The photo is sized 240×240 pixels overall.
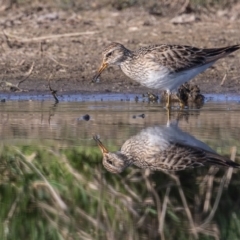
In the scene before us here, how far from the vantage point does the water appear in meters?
6.82

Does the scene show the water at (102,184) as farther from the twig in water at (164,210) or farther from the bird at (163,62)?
the bird at (163,62)

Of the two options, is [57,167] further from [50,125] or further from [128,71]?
[128,71]

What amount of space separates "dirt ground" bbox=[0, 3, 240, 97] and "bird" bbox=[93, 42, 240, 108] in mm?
1218

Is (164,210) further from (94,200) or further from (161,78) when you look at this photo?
(161,78)

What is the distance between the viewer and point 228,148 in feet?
28.8

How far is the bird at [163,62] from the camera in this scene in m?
11.1

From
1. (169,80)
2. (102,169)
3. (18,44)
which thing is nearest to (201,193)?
(102,169)

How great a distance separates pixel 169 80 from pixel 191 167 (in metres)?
3.07

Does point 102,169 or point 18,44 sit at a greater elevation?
point 18,44

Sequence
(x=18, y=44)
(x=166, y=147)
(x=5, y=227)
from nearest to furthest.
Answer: (x=5, y=227)
(x=166, y=147)
(x=18, y=44)

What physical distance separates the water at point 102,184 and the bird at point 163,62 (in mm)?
423

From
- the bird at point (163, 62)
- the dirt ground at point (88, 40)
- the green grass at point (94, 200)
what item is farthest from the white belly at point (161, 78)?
the green grass at point (94, 200)

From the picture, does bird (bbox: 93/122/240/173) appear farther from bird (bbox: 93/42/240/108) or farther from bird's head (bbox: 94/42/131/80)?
bird's head (bbox: 94/42/131/80)

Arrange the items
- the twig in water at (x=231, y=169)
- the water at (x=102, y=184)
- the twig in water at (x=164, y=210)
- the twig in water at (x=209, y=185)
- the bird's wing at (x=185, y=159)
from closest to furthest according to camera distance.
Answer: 1. the twig in water at (x=164, y=210)
2. the water at (x=102, y=184)
3. the twig in water at (x=209, y=185)
4. the twig in water at (x=231, y=169)
5. the bird's wing at (x=185, y=159)
